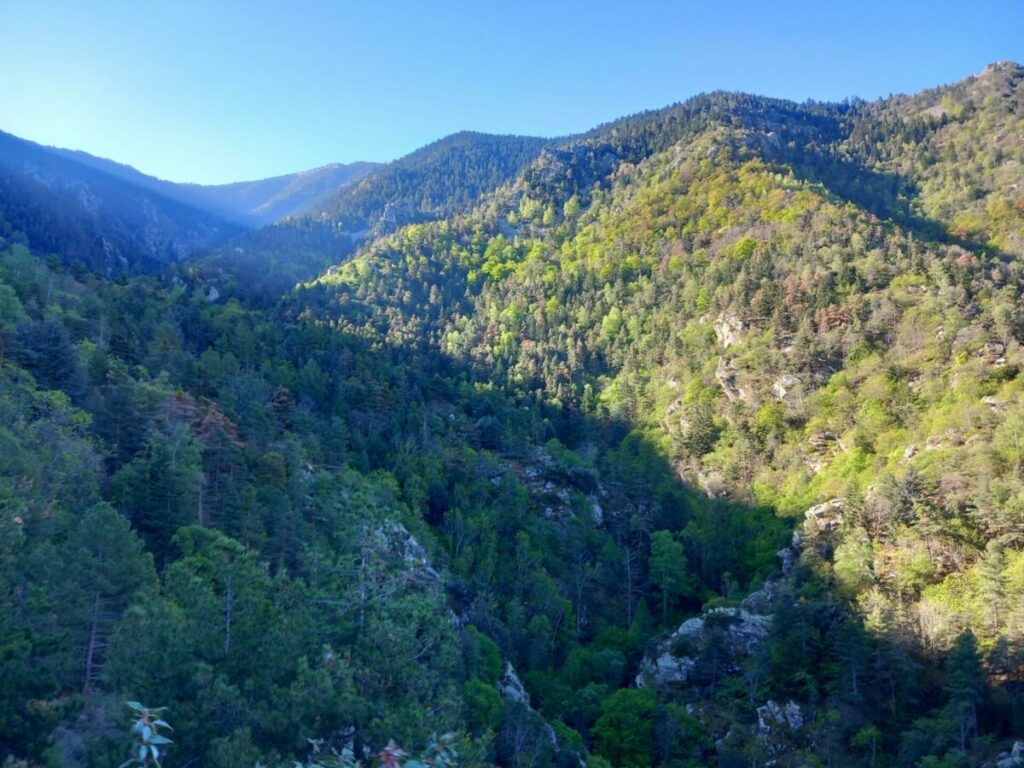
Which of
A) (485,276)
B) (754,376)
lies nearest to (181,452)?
(754,376)

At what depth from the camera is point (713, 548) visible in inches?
2202

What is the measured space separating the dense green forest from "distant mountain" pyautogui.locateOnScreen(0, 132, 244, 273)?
14.7 meters

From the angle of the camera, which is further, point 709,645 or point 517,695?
point 709,645

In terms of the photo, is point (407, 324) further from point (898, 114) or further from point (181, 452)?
point (898, 114)

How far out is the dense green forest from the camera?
17516mm

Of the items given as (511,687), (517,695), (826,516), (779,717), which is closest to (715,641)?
(779,717)

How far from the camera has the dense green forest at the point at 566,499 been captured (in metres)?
17.5

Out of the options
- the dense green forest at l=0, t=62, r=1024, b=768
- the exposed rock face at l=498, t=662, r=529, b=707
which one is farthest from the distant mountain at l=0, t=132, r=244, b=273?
the exposed rock face at l=498, t=662, r=529, b=707

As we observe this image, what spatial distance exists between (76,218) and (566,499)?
13328 cm

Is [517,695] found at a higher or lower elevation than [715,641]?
lower

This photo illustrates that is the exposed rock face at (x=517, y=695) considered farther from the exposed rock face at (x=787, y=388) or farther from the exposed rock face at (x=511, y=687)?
the exposed rock face at (x=787, y=388)

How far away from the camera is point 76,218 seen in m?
137

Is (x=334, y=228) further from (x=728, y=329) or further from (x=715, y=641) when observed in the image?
(x=715, y=641)

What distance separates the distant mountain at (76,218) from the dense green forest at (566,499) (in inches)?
580
